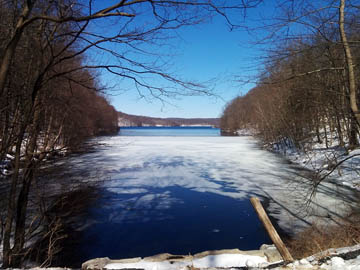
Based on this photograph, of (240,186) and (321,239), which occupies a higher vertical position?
(321,239)

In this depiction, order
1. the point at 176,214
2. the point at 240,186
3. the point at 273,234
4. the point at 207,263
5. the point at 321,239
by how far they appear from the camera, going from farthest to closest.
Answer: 1. the point at 240,186
2. the point at 176,214
3. the point at 321,239
4. the point at 207,263
5. the point at 273,234

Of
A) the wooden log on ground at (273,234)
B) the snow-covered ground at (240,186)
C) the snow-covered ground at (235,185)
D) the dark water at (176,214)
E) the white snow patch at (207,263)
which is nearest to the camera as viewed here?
the wooden log on ground at (273,234)

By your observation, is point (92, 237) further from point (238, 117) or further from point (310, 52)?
point (238, 117)

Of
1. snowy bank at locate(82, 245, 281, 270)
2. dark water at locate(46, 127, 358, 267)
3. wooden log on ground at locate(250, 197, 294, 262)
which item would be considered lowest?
dark water at locate(46, 127, 358, 267)

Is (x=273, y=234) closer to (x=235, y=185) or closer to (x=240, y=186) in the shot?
(x=240, y=186)

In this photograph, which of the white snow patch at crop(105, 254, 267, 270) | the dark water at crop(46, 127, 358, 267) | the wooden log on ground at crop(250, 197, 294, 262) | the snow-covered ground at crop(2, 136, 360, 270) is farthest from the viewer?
the snow-covered ground at crop(2, 136, 360, 270)

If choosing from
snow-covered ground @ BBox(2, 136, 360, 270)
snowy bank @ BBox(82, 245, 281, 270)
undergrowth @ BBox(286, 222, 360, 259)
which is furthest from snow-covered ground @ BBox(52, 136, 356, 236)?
snowy bank @ BBox(82, 245, 281, 270)

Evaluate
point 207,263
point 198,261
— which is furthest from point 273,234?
point 198,261

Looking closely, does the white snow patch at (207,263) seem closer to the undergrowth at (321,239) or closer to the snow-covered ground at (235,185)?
the undergrowth at (321,239)

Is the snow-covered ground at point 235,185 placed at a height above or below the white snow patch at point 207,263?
below

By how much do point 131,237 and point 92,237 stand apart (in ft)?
2.81

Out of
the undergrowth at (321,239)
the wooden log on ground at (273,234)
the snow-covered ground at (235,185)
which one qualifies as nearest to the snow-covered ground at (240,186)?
the snow-covered ground at (235,185)

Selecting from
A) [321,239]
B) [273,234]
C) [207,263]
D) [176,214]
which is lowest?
→ [176,214]

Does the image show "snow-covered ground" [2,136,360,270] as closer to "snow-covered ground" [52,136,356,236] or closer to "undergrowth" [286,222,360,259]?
"snow-covered ground" [52,136,356,236]
